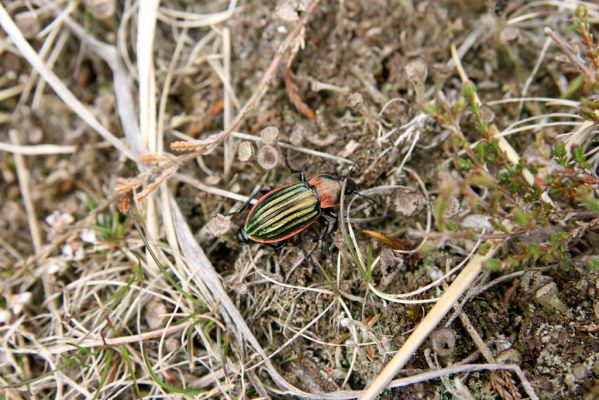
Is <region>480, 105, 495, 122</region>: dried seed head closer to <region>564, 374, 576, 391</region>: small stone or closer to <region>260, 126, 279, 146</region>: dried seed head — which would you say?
<region>260, 126, 279, 146</region>: dried seed head

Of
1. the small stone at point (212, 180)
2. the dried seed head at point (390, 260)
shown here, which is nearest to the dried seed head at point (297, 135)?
the small stone at point (212, 180)

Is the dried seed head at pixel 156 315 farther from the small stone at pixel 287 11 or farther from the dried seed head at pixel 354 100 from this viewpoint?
the small stone at pixel 287 11

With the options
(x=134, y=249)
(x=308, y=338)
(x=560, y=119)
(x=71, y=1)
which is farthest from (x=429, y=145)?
(x=71, y=1)

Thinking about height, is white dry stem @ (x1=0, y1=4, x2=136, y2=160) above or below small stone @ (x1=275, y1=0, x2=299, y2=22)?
below

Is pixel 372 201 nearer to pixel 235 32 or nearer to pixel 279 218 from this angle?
pixel 279 218

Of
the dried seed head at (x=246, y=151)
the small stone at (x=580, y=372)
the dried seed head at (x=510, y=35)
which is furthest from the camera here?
the dried seed head at (x=510, y=35)

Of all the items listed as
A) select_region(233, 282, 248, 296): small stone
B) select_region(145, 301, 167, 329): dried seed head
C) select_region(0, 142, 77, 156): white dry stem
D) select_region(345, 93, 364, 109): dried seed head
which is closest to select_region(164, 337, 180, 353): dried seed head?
select_region(145, 301, 167, 329): dried seed head

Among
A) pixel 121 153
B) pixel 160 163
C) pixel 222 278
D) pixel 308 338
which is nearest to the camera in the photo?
pixel 308 338
